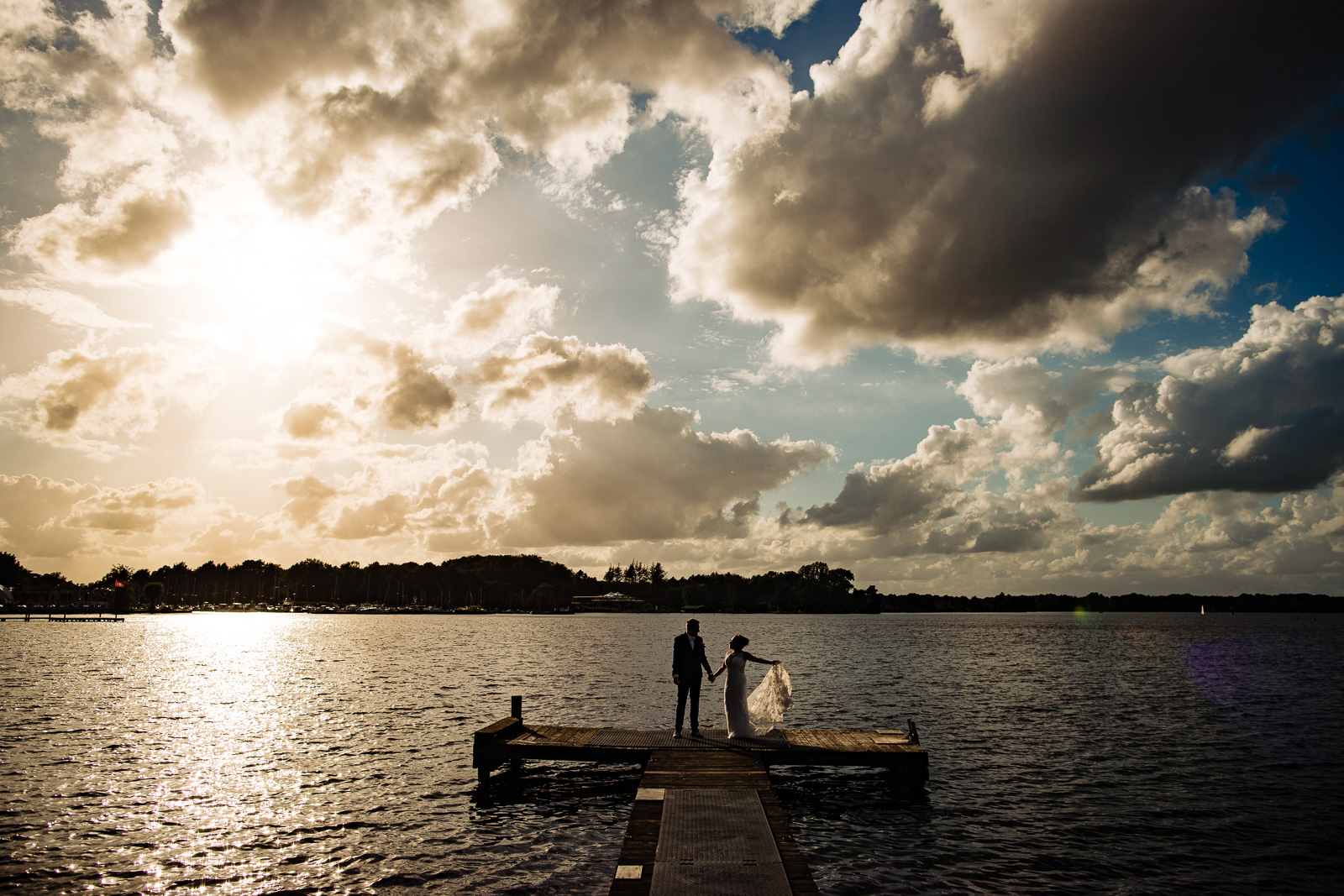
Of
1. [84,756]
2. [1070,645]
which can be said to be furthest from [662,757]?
[1070,645]

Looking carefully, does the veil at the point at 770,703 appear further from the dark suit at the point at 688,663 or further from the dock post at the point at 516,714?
the dock post at the point at 516,714

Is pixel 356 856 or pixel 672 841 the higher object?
pixel 672 841

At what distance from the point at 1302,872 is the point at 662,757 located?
14742mm

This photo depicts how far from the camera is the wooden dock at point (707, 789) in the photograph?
12273mm

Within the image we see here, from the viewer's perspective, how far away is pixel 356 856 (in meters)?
16.8

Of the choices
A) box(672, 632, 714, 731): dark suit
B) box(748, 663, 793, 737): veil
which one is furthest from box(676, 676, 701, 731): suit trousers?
box(748, 663, 793, 737): veil

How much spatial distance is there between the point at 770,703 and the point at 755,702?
0.52 metres

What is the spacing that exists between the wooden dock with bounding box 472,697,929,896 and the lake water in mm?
1460

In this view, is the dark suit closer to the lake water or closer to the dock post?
the lake water

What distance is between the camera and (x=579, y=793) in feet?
78.3

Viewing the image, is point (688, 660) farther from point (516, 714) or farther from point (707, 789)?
point (516, 714)

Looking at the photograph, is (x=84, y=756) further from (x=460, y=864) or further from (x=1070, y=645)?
(x=1070, y=645)

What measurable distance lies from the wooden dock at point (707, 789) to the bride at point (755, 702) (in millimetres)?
447

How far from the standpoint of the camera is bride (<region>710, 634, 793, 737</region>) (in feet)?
73.9
